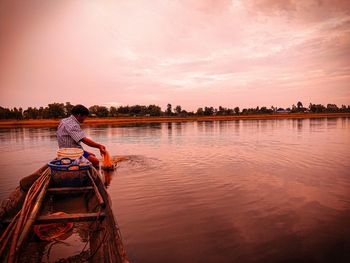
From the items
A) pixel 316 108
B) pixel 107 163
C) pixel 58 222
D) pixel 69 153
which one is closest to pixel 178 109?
pixel 316 108

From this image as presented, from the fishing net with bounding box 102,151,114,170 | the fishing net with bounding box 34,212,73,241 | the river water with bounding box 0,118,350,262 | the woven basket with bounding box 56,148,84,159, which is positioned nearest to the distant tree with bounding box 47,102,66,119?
the river water with bounding box 0,118,350,262

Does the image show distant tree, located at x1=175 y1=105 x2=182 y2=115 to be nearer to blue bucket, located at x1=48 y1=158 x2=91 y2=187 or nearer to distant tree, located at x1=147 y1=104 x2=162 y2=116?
distant tree, located at x1=147 y1=104 x2=162 y2=116

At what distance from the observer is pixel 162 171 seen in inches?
454

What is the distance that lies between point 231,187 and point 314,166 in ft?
18.2

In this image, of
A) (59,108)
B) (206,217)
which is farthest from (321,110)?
(206,217)

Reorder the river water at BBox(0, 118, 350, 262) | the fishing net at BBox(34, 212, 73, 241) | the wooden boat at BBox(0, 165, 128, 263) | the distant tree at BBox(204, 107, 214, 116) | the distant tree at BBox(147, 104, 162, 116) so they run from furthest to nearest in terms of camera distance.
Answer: the distant tree at BBox(204, 107, 214, 116) < the distant tree at BBox(147, 104, 162, 116) < the river water at BBox(0, 118, 350, 262) < the fishing net at BBox(34, 212, 73, 241) < the wooden boat at BBox(0, 165, 128, 263)

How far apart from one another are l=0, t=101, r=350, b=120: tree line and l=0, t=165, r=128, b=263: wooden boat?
10020 centimetres

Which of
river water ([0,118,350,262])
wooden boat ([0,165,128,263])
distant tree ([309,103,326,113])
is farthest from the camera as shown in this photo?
distant tree ([309,103,326,113])

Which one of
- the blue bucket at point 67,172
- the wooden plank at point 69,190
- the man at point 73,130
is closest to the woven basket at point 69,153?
the blue bucket at point 67,172

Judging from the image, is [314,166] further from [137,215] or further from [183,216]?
[137,215]

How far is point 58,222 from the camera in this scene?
12.3 ft

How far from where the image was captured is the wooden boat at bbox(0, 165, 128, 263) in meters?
3.22

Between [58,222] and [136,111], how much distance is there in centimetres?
12489

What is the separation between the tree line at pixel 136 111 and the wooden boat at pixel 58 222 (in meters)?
100
